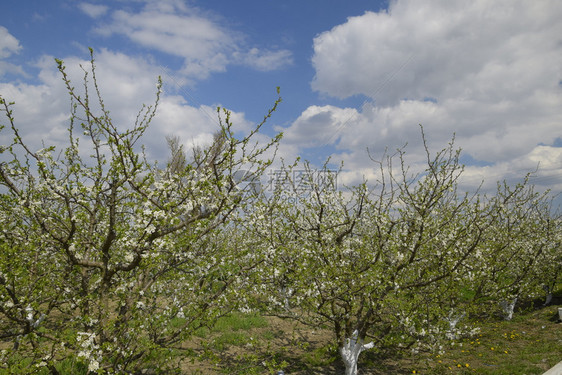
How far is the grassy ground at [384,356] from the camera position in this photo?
26.6 ft

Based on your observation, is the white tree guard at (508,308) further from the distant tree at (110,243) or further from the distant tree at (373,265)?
the distant tree at (110,243)

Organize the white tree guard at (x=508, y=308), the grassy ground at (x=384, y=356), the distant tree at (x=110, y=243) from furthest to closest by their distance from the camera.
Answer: the white tree guard at (x=508, y=308), the grassy ground at (x=384, y=356), the distant tree at (x=110, y=243)

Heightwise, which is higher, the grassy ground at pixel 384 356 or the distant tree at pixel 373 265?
Result: the distant tree at pixel 373 265

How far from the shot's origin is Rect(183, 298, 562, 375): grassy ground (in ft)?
26.6

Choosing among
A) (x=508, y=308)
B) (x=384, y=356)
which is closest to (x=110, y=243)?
(x=384, y=356)

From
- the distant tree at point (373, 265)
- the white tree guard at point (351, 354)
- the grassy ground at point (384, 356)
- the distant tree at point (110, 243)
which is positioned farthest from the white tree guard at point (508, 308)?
the distant tree at point (110, 243)

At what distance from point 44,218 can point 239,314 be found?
8576 mm

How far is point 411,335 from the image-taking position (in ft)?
25.6

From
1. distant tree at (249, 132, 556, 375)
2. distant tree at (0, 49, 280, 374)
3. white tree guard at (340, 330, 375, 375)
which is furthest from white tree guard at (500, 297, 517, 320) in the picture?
distant tree at (0, 49, 280, 374)

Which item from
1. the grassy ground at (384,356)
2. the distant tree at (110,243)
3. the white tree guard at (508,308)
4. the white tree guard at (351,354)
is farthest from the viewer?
the white tree guard at (508,308)

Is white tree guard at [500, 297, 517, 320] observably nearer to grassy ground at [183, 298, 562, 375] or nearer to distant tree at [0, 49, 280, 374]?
grassy ground at [183, 298, 562, 375]

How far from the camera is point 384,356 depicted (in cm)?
953

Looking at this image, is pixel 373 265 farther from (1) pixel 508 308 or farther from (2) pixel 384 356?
(1) pixel 508 308

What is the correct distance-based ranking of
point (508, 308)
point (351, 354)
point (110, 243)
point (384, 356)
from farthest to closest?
point (508, 308) → point (384, 356) → point (351, 354) → point (110, 243)
